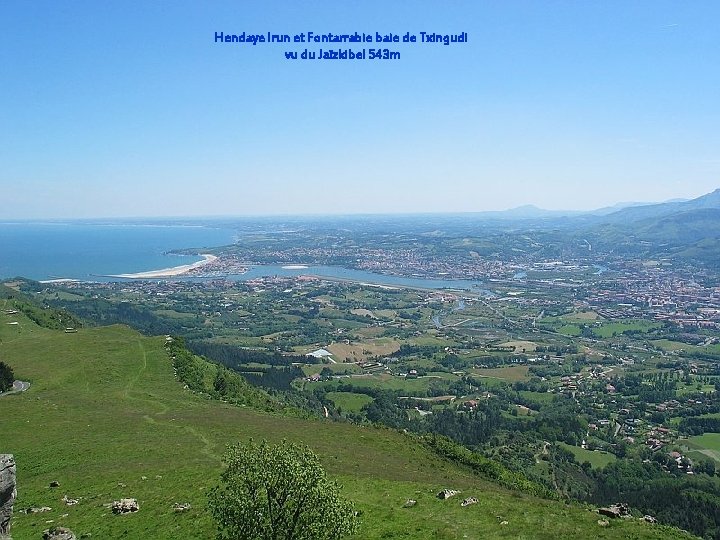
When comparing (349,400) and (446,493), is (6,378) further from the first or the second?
(349,400)

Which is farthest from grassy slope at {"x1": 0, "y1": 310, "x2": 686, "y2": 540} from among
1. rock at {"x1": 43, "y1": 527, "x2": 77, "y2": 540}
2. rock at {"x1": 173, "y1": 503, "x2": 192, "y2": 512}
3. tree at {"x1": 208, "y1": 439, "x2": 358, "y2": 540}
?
tree at {"x1": 208, "y1": 439, "x2": 358, "y2": 540}

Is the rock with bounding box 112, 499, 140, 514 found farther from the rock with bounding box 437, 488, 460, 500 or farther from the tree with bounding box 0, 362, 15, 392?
the tree with bounding box 0, 362, 15, 392

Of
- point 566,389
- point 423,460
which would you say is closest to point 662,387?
point 566,389

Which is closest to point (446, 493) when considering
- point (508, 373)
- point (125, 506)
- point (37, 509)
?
point (125, 506)

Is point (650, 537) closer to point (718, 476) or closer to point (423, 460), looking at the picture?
point (423, 460)

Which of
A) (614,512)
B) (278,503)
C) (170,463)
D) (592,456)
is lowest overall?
(592,456)

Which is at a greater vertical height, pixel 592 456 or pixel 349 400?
pixel 349 400
